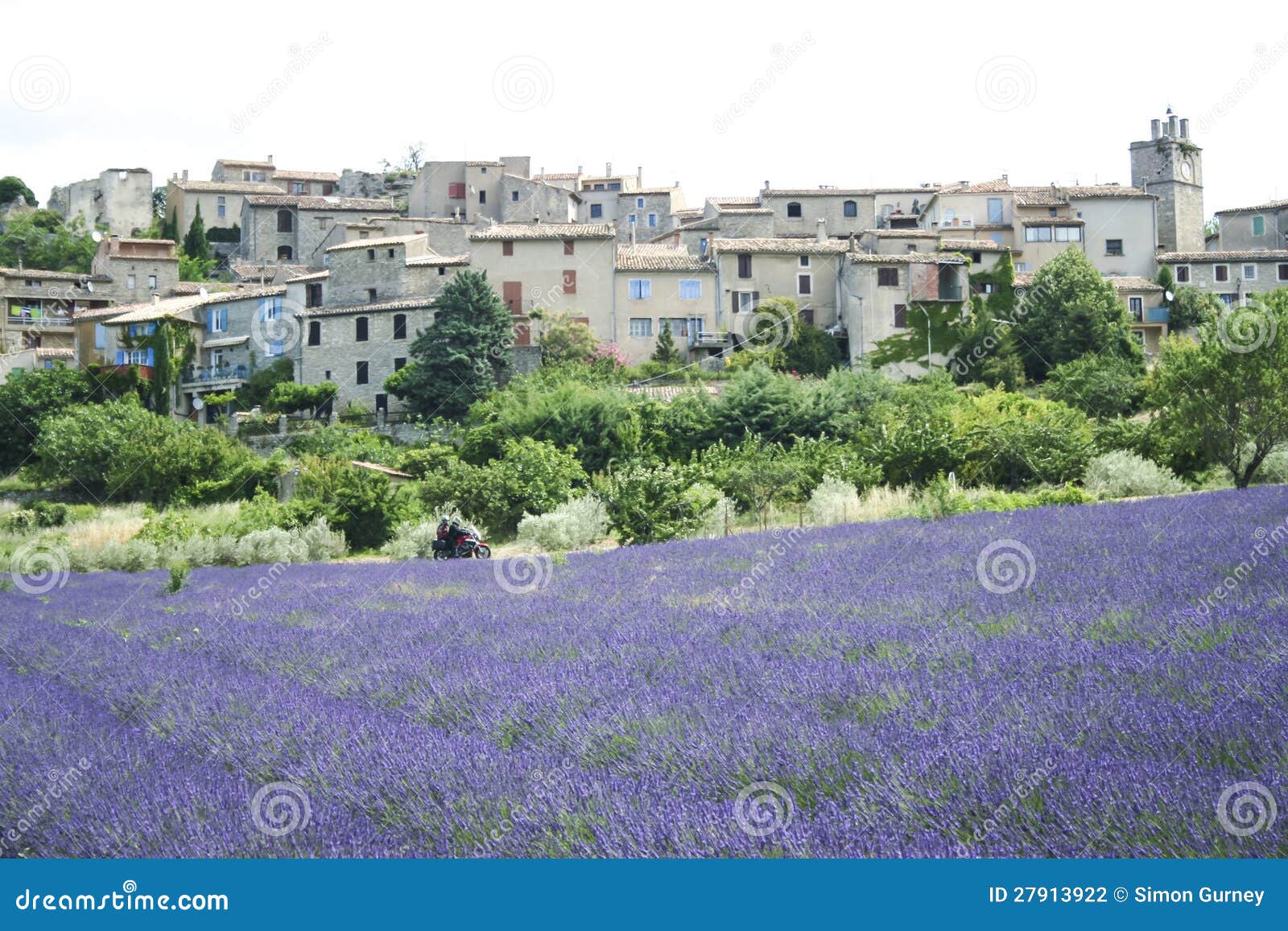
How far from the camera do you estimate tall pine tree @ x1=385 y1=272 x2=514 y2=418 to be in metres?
44.8

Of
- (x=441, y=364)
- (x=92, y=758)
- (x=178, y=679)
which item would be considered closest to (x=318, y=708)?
(x=92, y=758)

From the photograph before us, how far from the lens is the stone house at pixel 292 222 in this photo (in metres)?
74.2

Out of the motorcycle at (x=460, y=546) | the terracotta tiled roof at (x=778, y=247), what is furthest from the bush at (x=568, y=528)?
the terracotta tiled roof at (x=778, y=247)

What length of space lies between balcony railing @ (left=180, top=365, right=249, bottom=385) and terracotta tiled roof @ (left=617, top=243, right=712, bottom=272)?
1837cm

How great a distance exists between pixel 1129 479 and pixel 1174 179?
5645cm

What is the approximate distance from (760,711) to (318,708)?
2785 mm

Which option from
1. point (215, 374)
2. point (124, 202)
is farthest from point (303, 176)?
point (215, 374)

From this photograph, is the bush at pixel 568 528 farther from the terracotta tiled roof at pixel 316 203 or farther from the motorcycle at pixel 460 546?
the terracotta tiled roof at pixel 316 203

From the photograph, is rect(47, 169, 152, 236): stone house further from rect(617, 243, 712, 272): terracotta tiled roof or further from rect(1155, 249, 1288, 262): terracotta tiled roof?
rect(1155, 249, 1288, 262): terracotta tiled roof

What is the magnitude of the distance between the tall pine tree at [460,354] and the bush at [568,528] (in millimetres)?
20927

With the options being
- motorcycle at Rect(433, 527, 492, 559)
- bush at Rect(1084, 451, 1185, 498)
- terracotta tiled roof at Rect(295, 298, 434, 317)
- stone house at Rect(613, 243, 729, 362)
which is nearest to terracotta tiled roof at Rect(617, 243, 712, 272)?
stone house at Rect(613, 243, 729, 362)

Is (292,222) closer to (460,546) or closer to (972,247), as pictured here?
(972,247)

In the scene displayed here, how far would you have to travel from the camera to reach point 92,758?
6309 mm

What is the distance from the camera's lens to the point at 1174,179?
229ft
